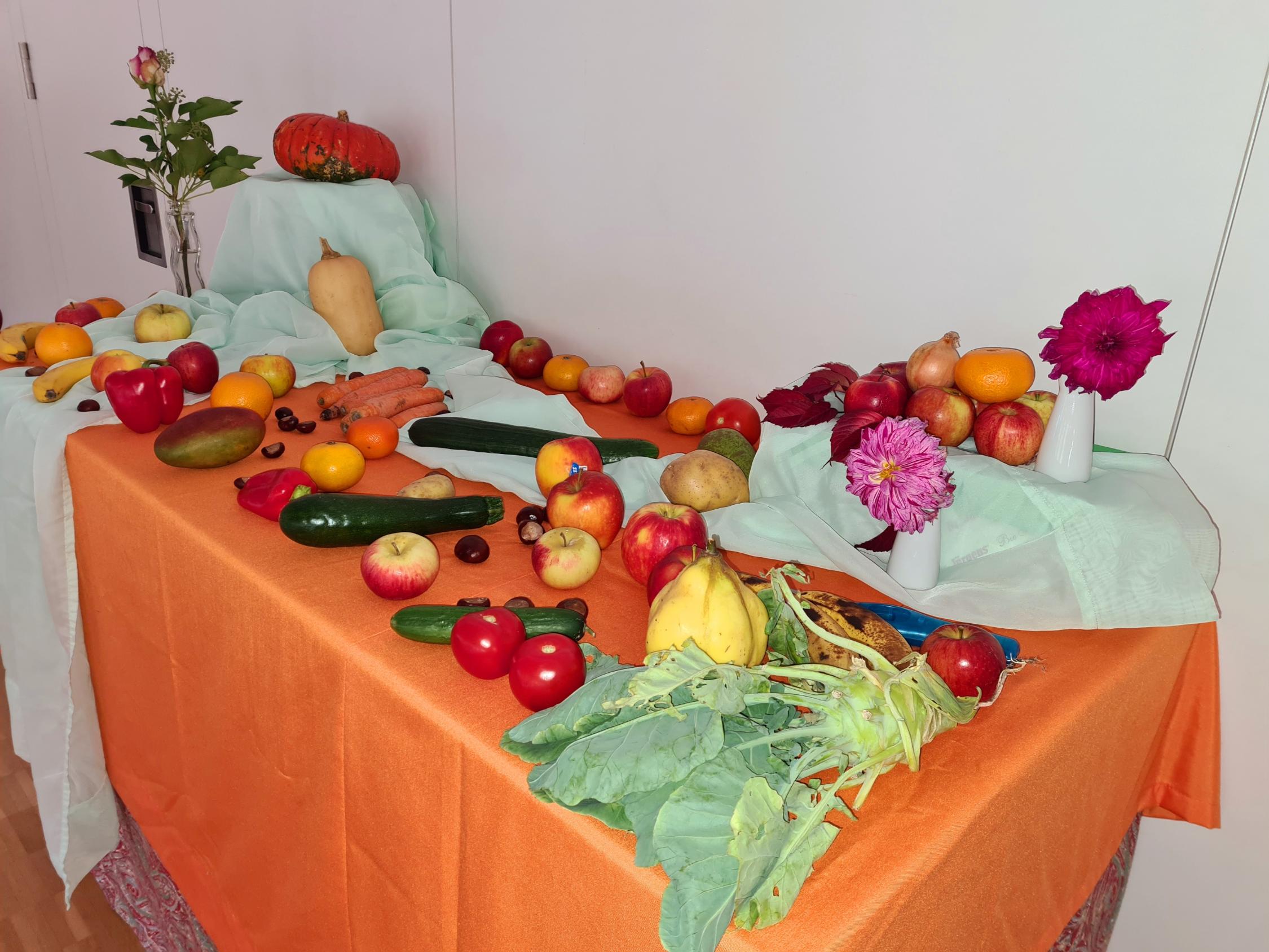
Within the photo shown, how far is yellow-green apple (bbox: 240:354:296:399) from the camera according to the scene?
168cm

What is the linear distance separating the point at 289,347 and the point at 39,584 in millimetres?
642

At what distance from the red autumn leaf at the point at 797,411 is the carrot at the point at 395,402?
0.73m

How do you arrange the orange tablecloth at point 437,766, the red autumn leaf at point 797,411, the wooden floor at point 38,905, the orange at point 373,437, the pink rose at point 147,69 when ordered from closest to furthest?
the orange tablecloth at point 437,766, the red autumn leaf at point 797,411, the orange at point 373,437, the wooden floor at point 38,905, the pink rose at point 147,69

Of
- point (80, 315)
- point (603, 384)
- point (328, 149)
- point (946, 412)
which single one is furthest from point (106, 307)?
point (946, 412)

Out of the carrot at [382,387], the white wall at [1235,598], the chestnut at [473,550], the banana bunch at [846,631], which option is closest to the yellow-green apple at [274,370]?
the carrot at [382,387]

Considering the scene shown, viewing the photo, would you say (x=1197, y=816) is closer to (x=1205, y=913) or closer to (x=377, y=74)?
(x=1205, y=913)

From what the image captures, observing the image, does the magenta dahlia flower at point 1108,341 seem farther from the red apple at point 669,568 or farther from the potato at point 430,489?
the potato at point 430,489

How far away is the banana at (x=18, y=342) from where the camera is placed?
188cm

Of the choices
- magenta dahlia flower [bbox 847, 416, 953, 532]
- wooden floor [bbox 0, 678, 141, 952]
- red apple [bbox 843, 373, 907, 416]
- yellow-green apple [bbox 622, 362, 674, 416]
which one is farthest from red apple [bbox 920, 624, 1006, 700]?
wooden floor [bbox 0, 678, 141, 952]

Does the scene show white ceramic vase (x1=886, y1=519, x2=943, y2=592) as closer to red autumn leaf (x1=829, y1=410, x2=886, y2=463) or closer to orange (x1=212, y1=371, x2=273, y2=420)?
red autumn leaf (x1=829, y1=410, x2=886, y2=463)

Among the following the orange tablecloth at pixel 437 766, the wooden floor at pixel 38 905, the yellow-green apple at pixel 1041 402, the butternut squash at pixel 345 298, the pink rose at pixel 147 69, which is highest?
the pink rose at pixel 147 69

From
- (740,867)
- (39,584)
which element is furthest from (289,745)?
(39,584)

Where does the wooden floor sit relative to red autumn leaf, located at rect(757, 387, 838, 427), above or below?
below

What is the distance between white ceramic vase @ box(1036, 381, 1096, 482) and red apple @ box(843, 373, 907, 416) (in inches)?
7.4
